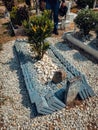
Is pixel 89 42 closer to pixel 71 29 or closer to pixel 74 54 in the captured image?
pixel 74 54

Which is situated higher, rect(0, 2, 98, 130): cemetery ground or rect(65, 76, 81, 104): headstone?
rect(65, 76, 81, 104): headstone

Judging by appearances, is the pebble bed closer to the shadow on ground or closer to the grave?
the grave

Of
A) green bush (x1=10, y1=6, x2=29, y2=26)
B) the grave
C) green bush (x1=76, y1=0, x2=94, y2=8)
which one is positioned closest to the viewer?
the grave

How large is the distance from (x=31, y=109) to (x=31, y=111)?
98 millimetres

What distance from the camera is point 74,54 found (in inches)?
416

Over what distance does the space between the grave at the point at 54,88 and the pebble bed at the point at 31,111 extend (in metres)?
0.24

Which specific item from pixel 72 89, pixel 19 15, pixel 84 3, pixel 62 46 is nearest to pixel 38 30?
pixel 62 46

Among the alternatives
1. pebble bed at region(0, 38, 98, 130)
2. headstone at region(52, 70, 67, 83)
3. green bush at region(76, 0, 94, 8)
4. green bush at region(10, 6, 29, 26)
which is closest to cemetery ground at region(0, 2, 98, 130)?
pebble bed at region(0, 38, 98, 130)

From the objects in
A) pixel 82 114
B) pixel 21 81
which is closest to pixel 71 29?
pixel 21 81

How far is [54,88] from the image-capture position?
8055 millimetres

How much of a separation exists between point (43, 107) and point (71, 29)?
7.26 meters

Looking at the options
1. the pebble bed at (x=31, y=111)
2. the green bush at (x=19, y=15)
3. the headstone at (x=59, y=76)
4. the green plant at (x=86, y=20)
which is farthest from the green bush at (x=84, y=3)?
the headstone at (x=59, y=76)

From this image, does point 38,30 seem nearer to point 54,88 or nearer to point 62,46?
point 54,88

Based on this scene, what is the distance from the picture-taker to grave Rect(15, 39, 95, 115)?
7.14 metres
